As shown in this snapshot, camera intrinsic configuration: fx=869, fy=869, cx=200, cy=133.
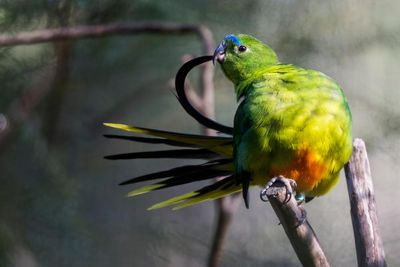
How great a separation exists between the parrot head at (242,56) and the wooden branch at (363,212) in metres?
0.38

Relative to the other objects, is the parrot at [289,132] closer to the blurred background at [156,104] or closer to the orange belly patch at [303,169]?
the orange belly patch at [303,169]

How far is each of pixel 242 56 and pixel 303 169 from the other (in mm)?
435

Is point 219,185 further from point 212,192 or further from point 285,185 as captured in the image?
point 285,185

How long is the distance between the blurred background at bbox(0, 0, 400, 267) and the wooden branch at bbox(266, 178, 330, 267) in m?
0.84

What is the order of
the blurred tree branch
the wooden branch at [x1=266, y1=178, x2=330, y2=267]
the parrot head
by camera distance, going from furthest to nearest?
the blurred tree branch
the parrot head
the wooden branch at [x1=266, y1=178, x2=330, y2=267]

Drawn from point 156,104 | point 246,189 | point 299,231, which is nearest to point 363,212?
point 299,231

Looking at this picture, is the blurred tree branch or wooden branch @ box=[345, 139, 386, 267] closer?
wooden branch @ box=[345, 139, 386, 267]

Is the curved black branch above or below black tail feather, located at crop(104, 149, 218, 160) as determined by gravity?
above

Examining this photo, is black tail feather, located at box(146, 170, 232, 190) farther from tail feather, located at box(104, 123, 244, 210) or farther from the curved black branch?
the curved black branch

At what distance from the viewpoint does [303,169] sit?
6.69 feet

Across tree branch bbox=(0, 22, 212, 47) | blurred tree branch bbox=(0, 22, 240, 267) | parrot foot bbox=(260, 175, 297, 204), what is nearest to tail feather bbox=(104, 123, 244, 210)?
parrot foot bbox=(260, 175, 297, 204)

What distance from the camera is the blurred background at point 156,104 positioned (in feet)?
9.25

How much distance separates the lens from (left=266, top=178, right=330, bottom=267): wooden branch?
185 centimetres

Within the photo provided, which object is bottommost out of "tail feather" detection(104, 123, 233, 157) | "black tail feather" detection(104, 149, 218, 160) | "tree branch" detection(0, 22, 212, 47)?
"black tail feather" detection(104, 149, 218, 160)
